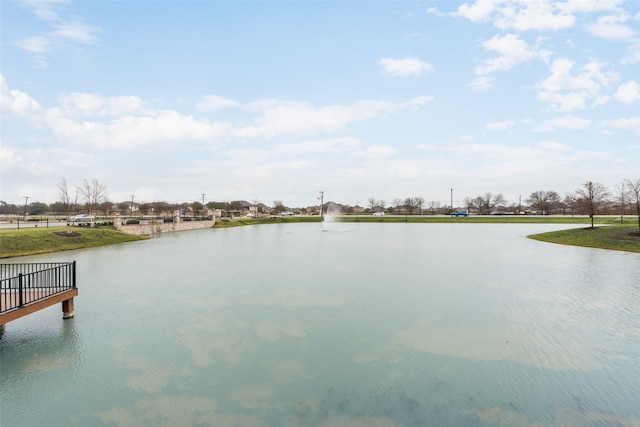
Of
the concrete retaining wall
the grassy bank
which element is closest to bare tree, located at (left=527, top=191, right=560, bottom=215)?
the concrete retaining wall

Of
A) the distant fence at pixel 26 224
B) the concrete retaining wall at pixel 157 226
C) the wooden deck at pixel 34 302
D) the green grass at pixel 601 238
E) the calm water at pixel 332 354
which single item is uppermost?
the distant fence at pixel 26 224

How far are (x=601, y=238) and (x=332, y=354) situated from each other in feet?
113

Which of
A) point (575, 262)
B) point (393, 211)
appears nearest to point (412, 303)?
point (575, 262)

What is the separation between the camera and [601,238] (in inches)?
1249

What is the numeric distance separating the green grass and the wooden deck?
3680cm

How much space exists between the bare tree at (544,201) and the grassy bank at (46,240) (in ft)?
368

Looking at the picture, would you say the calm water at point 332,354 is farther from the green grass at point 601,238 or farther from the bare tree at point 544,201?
the bare tree at point 544,201

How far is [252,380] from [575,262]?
2390 centimetres

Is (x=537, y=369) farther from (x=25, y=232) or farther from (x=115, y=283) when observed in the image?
(x=25, y=232)

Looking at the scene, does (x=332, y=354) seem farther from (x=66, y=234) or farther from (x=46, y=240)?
(x=66, y=234)

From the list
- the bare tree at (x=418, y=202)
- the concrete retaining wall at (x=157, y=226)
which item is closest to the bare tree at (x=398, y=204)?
the bare tree at (x=418, y=202)

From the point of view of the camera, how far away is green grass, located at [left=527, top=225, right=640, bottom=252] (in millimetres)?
28750

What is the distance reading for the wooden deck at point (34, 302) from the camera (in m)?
8.97

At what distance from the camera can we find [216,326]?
1103 centimetres
